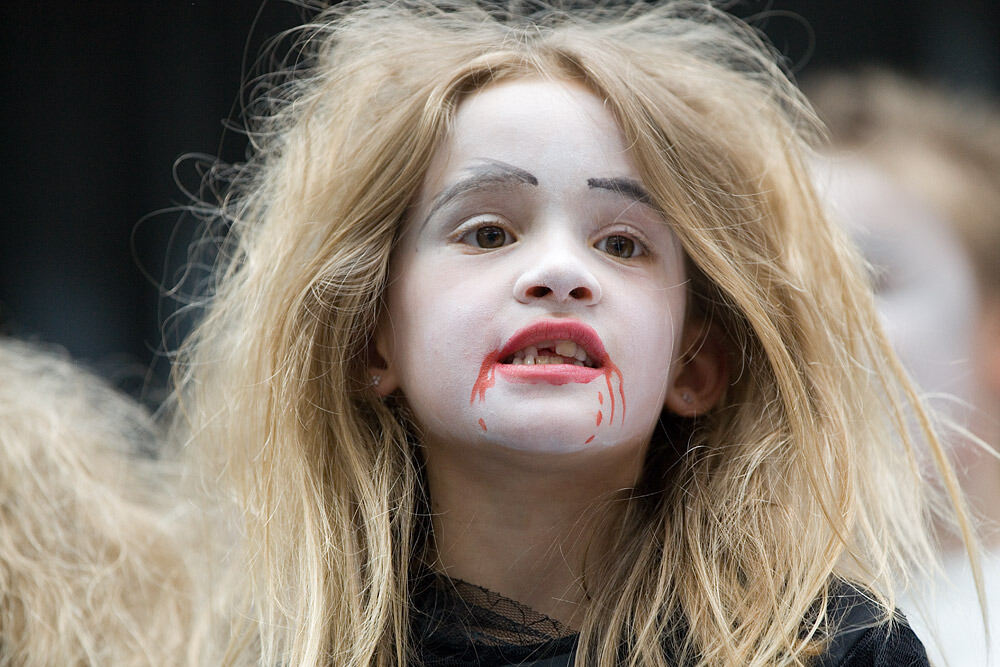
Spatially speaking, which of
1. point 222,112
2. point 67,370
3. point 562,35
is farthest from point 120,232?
point 562,35

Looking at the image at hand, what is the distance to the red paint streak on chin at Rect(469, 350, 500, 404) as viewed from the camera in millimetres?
1180

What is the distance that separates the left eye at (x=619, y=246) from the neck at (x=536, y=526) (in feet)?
0.67

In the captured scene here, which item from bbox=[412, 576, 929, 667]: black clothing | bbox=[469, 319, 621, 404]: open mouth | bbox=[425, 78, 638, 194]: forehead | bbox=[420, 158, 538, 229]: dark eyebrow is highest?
bbox=[425, 78, 638, 194]: forehead

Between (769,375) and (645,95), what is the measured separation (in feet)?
1.09

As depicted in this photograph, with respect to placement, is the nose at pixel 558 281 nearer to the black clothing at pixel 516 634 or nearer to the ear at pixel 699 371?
the ear at pixel 699 371

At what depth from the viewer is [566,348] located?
119 cm

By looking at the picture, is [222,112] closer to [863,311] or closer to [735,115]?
[735,115]

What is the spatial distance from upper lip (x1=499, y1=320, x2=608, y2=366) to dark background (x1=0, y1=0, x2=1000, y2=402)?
119cm

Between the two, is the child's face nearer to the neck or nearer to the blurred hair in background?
the neck

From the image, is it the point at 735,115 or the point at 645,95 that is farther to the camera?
the point at 735,115

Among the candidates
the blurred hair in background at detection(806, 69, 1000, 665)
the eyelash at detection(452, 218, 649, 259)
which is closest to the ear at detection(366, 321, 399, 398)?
the eyelash at detection(452, 218, 649, 259)

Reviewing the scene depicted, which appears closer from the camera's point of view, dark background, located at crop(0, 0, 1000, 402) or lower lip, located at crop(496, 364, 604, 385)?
lower lip, located at crop(496, 364, 604, 385)

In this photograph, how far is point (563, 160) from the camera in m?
1.22

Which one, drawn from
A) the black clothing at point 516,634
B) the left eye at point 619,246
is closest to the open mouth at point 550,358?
the left eye at point 619,246
